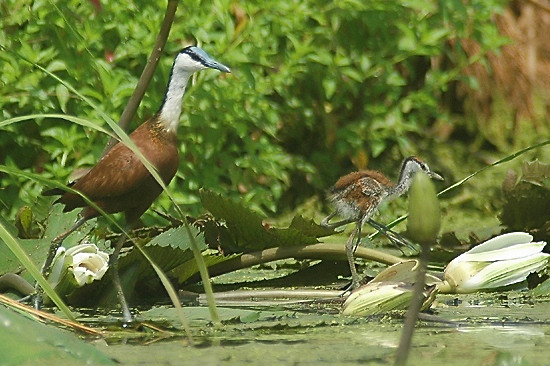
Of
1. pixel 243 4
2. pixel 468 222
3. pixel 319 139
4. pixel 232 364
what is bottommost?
pixel 232 364

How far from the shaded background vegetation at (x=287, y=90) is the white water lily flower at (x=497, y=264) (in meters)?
1.51

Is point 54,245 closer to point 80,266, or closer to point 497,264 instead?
point 80,266

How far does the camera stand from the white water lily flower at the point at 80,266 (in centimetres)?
242

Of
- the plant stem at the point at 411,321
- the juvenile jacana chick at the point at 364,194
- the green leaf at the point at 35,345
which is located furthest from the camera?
the juvenile jacana chick at the point at 364,194

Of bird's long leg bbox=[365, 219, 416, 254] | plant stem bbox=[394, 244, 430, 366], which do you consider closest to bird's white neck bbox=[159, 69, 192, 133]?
bird's long leg bbox=[365, 219, 416, 254]

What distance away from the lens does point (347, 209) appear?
294 cm

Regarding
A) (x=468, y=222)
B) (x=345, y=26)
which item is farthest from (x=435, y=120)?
(x=468, y=222)

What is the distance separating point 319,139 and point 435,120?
0.82 metres

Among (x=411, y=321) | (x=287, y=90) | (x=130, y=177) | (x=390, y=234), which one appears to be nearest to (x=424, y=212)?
(x=411, y=321)

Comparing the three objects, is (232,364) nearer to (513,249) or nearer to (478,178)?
(513,249)

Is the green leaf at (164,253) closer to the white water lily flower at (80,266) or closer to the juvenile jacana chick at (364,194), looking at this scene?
the white water lily flower at (80,266)

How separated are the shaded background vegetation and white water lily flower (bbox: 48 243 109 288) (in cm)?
102

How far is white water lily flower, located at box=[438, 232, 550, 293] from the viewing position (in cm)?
251

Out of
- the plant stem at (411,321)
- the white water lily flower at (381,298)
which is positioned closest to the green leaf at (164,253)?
the white water lily flower at (381,298)
